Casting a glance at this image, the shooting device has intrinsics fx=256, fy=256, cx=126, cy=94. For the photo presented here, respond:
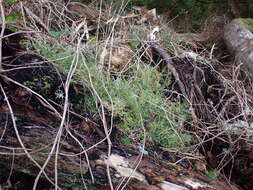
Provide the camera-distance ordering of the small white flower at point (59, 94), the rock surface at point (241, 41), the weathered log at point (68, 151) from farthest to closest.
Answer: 1. the rock surface at point (241, 41)
2. the small white flower at point (59, 94)
3. the weathered log at point (68, 151)

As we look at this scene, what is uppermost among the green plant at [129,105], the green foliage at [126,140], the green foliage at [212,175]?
the green plant at [129,105]

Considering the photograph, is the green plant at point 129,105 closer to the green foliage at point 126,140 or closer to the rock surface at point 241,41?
the green foliage at point 126,140

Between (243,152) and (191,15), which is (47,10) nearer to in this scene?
(243,152)

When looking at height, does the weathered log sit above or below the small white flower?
below

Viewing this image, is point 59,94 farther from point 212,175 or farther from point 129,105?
point 212,175

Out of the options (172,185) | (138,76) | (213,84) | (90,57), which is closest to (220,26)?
(213,84)

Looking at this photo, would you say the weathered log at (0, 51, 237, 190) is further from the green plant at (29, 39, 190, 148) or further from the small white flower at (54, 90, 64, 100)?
the green plant at (29, 39, 190, 148)

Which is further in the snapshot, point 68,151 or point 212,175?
point 212,175

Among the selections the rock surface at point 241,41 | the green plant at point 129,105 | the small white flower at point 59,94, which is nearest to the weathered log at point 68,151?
the small white flower at point 59,94

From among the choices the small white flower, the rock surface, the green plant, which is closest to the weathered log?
the small white flower

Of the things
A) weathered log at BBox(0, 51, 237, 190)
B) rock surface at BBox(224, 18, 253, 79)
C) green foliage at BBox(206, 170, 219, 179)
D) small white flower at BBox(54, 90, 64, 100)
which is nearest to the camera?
weathered log at BBox(0, 51, 237, 190)

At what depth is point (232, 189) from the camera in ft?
5.01

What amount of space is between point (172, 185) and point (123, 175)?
0.27 m

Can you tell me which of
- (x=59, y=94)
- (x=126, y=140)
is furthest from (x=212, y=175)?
(x=59, y=94)
